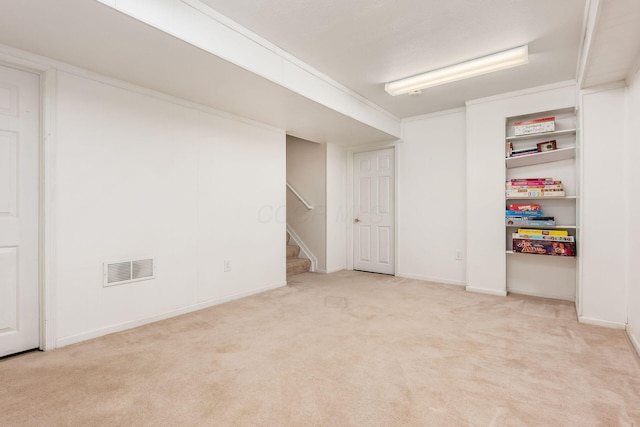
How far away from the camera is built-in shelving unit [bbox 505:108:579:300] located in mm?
3451

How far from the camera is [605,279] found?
2.79m

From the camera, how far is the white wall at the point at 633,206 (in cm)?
236

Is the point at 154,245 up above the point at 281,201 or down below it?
below

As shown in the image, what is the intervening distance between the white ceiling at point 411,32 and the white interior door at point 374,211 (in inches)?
74.3

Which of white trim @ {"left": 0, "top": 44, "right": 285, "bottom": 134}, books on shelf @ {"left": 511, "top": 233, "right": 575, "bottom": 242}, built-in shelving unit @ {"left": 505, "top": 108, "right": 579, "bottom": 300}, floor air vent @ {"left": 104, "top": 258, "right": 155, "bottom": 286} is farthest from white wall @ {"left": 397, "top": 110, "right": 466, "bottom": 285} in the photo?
floor air vent @ {"left": 104, "top": 258, "right": 155, "bottom": 286}

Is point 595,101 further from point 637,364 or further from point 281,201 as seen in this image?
point 281,201

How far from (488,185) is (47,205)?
A: 4.24 meters

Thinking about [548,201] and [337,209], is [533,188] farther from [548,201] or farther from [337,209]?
[337,209]

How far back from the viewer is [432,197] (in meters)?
4.46

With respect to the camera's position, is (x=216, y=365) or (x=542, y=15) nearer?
(x=216, y=365)

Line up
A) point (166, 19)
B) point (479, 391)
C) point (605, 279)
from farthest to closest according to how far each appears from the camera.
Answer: point (605, 279)
point (166, 19)
point (479, 391)

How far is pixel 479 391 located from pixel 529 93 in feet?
10.7

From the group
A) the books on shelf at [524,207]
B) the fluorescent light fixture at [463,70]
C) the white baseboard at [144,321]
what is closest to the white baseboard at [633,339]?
the books on shelf at [524,207]

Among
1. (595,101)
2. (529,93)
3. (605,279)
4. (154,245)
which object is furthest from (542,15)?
(154,245)
